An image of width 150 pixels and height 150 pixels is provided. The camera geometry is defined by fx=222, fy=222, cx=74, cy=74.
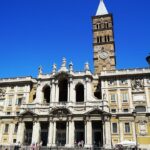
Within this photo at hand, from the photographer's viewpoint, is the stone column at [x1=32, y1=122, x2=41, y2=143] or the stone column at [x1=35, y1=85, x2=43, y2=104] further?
the stone column at [x1=35, y1=85, x2=43, y2=104]

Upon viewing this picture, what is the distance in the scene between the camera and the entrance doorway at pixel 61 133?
4106cm

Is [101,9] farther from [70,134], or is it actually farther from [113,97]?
[70,134]

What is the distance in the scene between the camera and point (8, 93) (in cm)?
4916

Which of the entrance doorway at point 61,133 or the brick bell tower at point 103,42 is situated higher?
the brick bell tower at point 103,42

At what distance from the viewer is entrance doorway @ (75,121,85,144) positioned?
1612 inches

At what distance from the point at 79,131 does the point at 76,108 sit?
14.0 feet

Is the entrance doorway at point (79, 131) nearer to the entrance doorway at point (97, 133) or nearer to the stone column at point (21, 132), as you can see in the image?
the entrance doorway at point (97, 133)

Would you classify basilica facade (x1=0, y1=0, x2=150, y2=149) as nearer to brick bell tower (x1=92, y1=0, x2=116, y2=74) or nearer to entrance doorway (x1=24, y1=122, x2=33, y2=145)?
entrance doorway (x1=24, y1=122, x2=33, y2=145)

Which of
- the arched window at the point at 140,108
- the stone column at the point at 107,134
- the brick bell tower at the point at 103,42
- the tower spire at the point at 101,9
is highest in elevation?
the tower spire at the point at 101,9

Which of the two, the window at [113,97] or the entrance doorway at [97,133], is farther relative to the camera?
the window at [113,97]

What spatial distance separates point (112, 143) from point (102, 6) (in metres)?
44.9

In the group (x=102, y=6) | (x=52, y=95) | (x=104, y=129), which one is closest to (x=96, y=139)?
(x=104, y=129)

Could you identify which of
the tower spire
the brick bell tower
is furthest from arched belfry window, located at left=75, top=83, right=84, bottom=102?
the tower spire

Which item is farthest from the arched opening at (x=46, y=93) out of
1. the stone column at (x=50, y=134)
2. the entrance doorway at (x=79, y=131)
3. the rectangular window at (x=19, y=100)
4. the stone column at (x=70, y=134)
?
the entrance doorway at (x=79, y=131)
